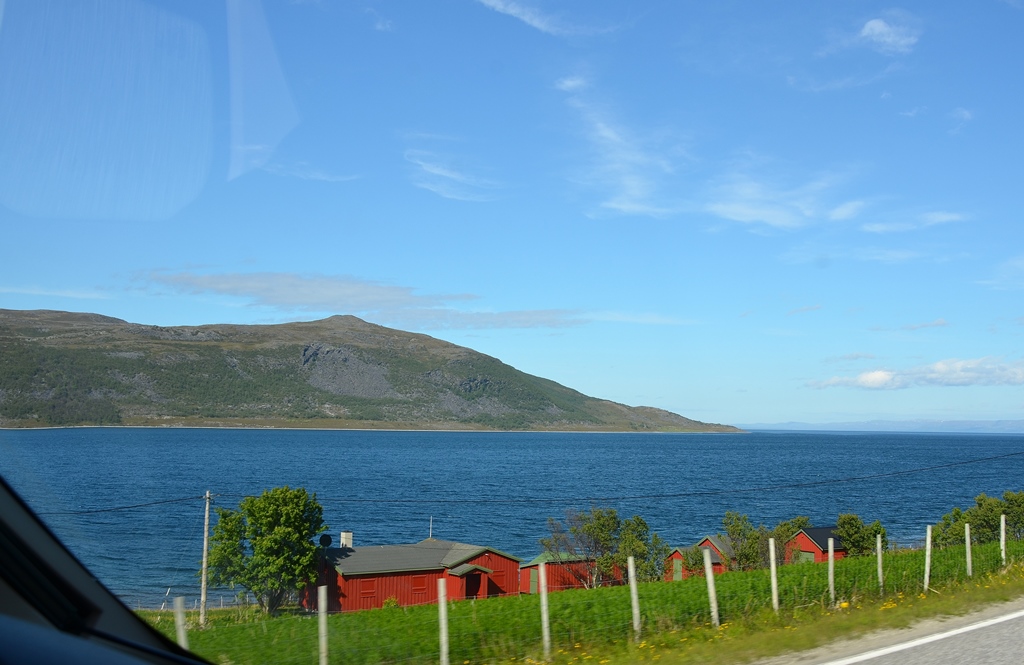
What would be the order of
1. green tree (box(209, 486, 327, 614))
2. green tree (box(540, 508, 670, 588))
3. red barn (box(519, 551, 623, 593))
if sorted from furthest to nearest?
red barn (box(519, 551, 623, 593)) → green tree (box(540, 508, 670, 588)) → green tree (box(209, 486, 327, 614))

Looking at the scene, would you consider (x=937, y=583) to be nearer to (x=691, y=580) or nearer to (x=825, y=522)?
(x=691, y=580)

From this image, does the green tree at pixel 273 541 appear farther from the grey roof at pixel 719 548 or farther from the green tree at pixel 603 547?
the grey roof at pixel 719 548

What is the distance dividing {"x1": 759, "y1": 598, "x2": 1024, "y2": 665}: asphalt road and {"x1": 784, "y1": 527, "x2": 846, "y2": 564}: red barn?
97.4ft

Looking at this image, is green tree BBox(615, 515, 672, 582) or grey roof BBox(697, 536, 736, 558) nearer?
green tree BBox(615, 515, 672, 582)

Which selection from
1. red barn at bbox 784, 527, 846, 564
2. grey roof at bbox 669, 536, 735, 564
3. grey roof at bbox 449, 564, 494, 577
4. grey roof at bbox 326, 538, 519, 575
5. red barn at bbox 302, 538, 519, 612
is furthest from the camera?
grey roof at bbox 669, 536, 735, 564

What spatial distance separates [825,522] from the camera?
6275 cm

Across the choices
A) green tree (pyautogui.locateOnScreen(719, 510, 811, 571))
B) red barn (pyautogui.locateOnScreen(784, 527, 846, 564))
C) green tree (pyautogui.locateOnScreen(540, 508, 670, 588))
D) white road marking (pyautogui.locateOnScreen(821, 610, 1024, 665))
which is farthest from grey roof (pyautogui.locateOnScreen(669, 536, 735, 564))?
white road marking (pyautogui.locateOnScreen(821, 610, 1024, 665))

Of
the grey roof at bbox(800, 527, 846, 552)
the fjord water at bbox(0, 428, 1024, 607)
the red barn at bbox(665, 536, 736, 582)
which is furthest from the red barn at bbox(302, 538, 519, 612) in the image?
the grey roof at bbox(800, 527, 846, 552)

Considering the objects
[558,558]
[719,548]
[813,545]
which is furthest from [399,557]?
[813,545]

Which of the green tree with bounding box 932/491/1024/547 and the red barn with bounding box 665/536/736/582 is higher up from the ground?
the green tree with bounding box 932/491/1024/547

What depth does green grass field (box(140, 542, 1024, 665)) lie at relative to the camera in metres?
8.86

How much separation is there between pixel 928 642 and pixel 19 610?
8.81 m

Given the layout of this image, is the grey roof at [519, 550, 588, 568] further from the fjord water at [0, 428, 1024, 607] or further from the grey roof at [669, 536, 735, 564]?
the fjord water at [0, 428, 1024, 607]

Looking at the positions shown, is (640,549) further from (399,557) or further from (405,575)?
(399,557)
